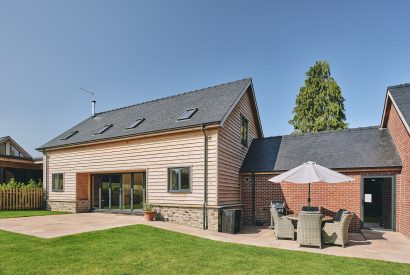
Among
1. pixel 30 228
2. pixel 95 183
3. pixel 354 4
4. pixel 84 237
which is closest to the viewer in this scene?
pixel 84 237

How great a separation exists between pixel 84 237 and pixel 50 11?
32.6 feet

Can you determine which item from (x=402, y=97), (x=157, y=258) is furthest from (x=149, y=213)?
(x=402, y=97)

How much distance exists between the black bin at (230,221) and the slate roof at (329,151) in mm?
3307

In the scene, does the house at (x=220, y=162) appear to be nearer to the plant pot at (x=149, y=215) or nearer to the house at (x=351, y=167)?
the house at (x=351, y=167)

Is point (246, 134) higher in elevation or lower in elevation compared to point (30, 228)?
higher

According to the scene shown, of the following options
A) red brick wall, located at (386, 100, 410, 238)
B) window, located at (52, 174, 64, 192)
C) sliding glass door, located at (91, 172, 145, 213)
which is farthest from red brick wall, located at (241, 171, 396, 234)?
window, located at (52, 174, 64, 192)

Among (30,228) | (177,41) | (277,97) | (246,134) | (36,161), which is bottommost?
(30,228)

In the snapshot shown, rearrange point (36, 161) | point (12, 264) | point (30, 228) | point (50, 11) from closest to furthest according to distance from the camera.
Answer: point (12, 264) < point (30, 228) < point (50, 11) < point (36, 161)

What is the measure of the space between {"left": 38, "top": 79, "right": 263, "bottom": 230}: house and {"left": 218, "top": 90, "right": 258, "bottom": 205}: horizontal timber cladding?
4cm

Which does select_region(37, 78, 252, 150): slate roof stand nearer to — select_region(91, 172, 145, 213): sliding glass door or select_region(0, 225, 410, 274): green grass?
select_region(91, 172, 145, 213): sliding glass door

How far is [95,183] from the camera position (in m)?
16.9

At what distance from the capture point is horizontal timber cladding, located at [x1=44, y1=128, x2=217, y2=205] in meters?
11.6

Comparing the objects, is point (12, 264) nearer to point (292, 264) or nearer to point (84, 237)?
point (84, 237)

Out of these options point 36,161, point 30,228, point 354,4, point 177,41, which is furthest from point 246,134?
point 36,161
